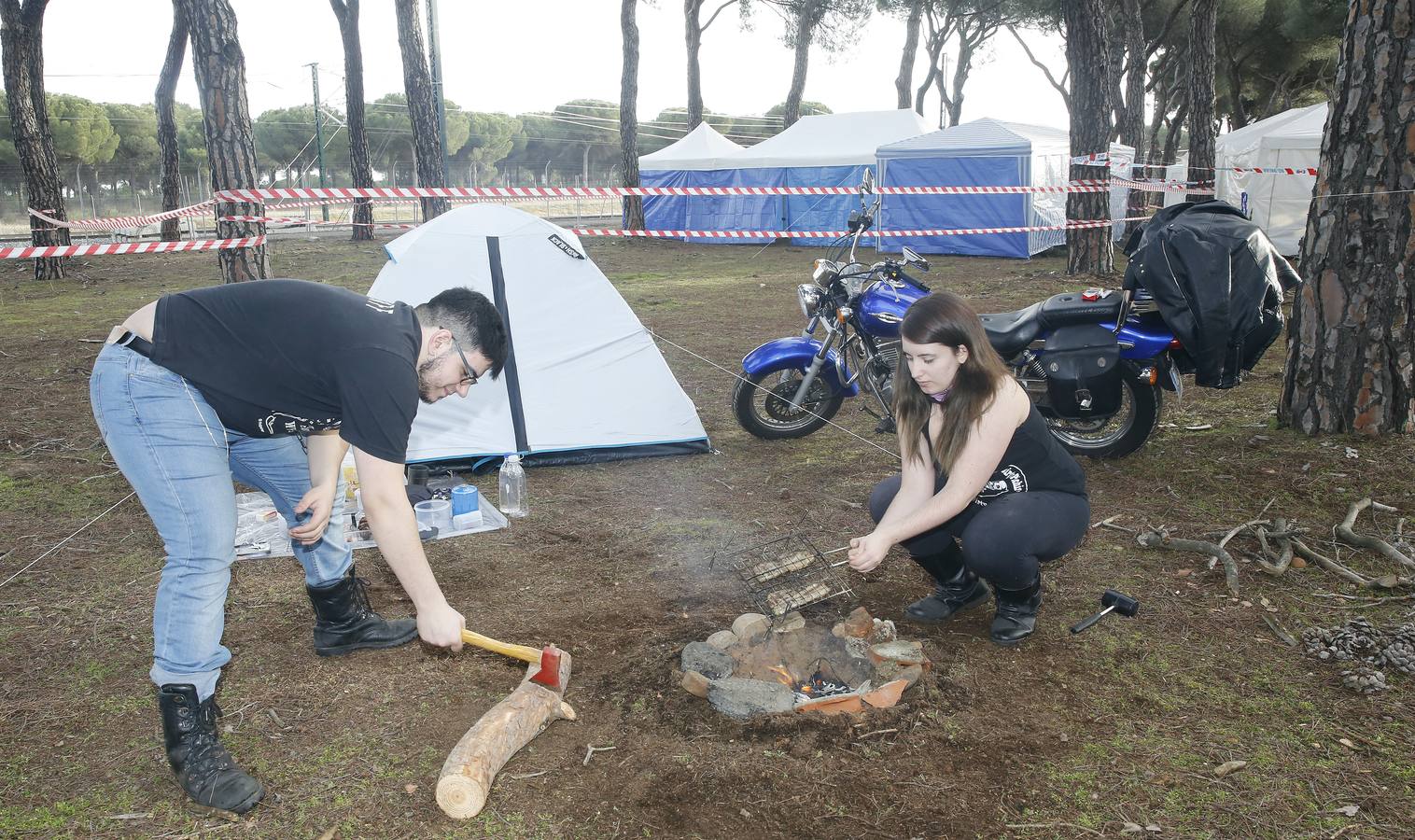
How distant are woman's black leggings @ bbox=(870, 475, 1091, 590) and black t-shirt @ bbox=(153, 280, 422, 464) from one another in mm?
1986

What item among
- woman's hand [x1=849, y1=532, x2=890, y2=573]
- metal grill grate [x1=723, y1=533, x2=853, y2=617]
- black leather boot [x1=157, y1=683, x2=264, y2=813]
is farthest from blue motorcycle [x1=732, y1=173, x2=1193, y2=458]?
black leather boot [x1=157, y1=683, x2=264, y2=813]

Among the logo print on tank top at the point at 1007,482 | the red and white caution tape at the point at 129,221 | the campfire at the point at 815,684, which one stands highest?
the red and white caution tape at the point at 129,221

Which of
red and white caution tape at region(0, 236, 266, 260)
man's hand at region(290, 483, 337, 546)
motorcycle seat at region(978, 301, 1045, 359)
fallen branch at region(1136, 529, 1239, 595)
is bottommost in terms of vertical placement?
fallen branch at region(1136, 529, 1239, 595)

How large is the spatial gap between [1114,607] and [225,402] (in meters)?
3.19

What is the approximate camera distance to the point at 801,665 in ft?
10.8

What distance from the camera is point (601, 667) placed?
3334mm

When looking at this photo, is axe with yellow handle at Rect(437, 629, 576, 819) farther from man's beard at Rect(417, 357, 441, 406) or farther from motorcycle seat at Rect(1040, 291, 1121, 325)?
motorcycle seat at Rect(1040, 291, 1121, 325)

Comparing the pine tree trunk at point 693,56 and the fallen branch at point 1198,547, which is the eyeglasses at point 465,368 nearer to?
the fallen branch at point 1198,547

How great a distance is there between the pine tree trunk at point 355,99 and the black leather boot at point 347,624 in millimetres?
20298

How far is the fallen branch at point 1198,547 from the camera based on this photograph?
3840mm

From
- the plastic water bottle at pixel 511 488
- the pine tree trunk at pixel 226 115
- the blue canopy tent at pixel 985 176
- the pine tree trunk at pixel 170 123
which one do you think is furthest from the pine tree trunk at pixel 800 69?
the plastic water bottle at pixel 511 488

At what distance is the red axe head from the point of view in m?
2.93

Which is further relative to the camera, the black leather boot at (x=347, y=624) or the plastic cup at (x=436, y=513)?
the plastic cup at (x=436, y=513)

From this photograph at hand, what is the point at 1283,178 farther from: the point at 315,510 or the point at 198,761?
the point at 198,761
